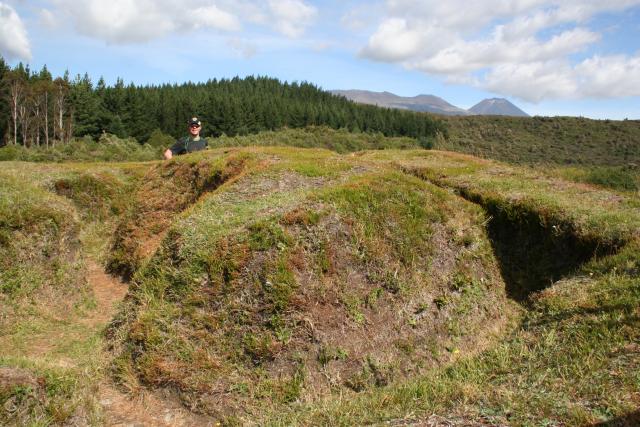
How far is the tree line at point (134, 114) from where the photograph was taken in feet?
232

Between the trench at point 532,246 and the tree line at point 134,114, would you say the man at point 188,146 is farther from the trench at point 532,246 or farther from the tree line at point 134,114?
the tree line at point 134,114

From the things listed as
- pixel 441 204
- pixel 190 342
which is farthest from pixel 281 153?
pixel 190 342

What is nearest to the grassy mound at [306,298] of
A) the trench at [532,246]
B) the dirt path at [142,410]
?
the dirt path at [142,410]

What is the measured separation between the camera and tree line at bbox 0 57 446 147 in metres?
70.7

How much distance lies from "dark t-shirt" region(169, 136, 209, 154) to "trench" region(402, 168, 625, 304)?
11201 millimetres

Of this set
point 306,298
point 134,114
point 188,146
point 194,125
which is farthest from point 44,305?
point 134,114

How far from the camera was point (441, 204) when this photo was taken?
39.0 ft

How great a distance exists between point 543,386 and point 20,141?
8799 cm

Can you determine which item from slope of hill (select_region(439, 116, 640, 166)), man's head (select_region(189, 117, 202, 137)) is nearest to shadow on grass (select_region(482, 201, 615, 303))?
man's head (select_region(189, 117, 202, 137))

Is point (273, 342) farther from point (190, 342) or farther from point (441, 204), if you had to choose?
point (441, 204)

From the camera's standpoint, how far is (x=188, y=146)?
18.3 meters

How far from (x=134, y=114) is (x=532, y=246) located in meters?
88.6

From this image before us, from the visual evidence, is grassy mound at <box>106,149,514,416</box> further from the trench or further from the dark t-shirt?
the dark t-shirt

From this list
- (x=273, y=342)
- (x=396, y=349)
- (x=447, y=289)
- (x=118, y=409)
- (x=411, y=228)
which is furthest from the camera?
(x=411, y=228)
